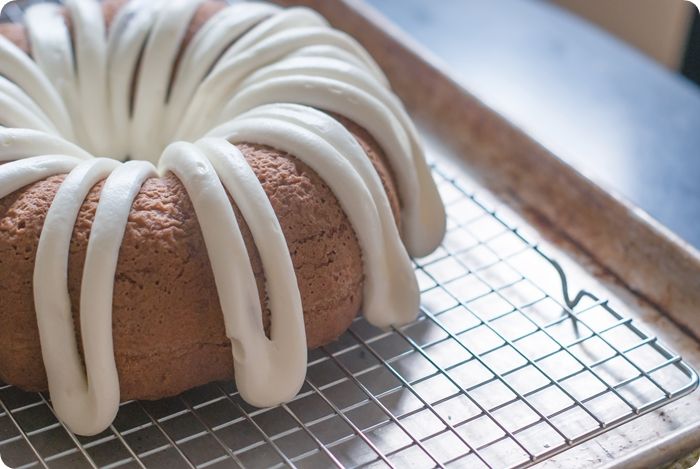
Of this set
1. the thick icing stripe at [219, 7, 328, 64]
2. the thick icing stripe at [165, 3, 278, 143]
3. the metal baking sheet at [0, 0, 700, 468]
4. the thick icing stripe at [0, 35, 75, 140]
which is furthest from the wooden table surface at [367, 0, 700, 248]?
the thick icing stripe at [0, 35, 75, 140]

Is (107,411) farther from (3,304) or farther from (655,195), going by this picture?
(655,195)

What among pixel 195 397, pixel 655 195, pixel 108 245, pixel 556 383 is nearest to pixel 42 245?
pixel 108 245

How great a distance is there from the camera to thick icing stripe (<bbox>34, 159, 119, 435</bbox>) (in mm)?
1295

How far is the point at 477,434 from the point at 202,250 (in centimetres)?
42

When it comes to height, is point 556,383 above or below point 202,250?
below

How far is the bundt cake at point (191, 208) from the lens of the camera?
1.31 metres

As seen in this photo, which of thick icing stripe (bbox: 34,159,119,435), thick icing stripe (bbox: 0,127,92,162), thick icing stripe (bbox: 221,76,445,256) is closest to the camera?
thick icing stripe (bbox: 34,159,119,435)

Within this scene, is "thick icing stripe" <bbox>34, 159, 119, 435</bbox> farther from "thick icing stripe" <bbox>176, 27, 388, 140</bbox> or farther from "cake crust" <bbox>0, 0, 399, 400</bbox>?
"thick icing stripe" <bbox>176, 27, 388, 140</bbox>

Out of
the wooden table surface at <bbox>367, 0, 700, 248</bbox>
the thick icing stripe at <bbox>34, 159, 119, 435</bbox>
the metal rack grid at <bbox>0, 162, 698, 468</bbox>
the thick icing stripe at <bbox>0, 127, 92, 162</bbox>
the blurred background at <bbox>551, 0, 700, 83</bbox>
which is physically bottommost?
the blurred background at <bbox>551, 0, 700, 83</bbox>

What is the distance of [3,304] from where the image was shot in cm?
133

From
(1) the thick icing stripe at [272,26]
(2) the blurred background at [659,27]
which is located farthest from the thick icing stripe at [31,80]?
(2) the blurred background at [659,27]

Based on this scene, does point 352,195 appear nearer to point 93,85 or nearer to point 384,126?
point 384,126

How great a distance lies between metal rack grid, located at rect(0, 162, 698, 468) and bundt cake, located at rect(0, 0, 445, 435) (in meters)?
0.05

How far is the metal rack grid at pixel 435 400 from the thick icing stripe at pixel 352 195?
88 mm
